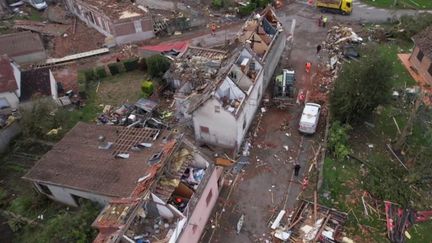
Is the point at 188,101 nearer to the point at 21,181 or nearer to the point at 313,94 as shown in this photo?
the point at 313,94

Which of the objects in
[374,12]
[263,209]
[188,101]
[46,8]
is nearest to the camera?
[263,209]

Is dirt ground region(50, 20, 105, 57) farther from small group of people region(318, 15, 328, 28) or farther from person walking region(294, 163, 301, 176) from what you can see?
person walking region(294, 163, 301, 176)

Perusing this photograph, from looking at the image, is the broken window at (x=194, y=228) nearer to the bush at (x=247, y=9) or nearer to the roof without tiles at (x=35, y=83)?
the roof without tiles at (x=35, y=83)

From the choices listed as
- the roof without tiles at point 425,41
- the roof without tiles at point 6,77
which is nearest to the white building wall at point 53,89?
the roof without tiles at point 6,77

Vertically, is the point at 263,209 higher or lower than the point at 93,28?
lower

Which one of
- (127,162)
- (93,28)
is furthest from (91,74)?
(127,162)

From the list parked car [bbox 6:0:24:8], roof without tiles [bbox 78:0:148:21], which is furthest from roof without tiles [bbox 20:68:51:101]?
parked car [bbox 6:0:24:8]

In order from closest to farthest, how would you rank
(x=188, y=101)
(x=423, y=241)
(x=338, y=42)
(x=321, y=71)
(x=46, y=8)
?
(x=423, y=241), (x=188, y=101), (x=321, y=71), (x=338, y=42), (x=46, y=8)
